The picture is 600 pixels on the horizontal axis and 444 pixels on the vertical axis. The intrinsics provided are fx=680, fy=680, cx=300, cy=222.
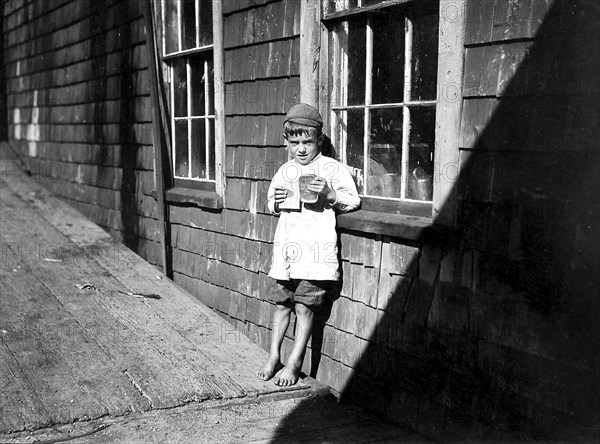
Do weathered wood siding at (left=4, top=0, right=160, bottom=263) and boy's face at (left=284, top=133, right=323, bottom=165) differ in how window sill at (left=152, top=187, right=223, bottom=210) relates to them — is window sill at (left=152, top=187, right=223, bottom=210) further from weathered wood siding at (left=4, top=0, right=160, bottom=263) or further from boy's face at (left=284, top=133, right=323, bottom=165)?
boy's face at (left=284, top=133, right=323, bottom=165)

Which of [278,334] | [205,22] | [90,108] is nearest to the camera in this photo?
[278,334]

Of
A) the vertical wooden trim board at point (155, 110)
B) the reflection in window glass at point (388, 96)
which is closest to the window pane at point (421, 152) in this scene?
the reflection in window glass at point (388, 96)

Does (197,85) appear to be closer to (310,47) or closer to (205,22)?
(205,22)

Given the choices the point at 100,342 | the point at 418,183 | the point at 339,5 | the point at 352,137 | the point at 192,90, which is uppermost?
the point at 339,5

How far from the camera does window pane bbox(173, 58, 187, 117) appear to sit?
5.87 meters

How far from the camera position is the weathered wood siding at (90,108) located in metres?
6.54

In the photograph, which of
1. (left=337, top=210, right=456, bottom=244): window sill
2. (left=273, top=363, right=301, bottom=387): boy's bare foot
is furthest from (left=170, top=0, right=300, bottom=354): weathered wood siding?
(left=337, top=210, right=456, bottom=244): window sill

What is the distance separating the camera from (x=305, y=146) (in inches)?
156

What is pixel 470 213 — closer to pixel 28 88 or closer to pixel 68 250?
pixel 68 250

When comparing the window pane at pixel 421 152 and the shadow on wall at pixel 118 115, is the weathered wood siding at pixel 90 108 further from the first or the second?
the window pane at pixel 421 152

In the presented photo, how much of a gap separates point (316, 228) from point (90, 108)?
4722mm

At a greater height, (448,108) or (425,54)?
(425,54)

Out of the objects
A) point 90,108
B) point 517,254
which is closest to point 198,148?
point 90,108

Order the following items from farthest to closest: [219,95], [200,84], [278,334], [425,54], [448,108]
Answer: [200,84]
[219,95]
[278,334]
[425,54]
[448,108]
